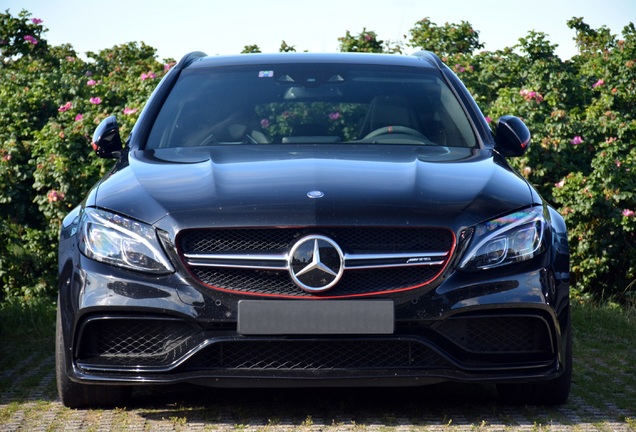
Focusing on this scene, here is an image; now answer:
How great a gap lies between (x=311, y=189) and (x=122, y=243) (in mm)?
768

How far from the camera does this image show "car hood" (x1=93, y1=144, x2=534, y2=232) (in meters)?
4.34

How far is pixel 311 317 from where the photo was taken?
4227mm

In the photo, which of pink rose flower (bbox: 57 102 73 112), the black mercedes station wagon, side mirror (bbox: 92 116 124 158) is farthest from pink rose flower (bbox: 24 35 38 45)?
the black mercedes station wagon

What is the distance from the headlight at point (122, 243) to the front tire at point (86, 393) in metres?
0.45

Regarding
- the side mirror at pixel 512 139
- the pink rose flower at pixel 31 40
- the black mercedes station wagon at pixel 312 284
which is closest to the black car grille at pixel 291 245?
the black mercedes station wagon at pixel 312 284

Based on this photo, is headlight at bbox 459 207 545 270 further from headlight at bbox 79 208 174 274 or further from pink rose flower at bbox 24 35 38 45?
pink rose flower at bbox 24 35 38 45

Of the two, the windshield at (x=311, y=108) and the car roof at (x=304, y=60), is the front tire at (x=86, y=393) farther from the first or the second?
the car roof at (x=304, y=60)

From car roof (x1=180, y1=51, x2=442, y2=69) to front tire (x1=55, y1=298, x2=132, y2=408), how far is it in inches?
84.2

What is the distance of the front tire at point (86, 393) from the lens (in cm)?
470

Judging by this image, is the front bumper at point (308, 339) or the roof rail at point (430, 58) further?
the roof rail at point (430, 58)

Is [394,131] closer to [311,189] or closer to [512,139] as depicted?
A: [512,139]

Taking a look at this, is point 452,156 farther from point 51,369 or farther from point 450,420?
point 51,369

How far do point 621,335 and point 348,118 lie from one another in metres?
3.02

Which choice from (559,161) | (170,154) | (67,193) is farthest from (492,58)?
(170,154)
